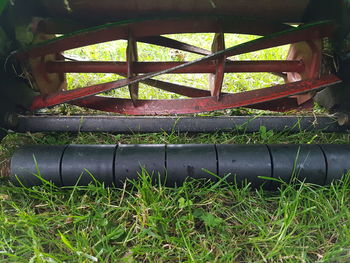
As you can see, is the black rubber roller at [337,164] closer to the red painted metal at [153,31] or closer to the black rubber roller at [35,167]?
the red painted metal at [153,31]

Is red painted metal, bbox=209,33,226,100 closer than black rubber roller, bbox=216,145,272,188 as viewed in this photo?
No

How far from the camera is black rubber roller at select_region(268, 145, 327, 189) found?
1301 mm

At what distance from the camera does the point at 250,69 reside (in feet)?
5.27

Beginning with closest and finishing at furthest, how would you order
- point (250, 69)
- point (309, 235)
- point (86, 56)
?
point (309, 235), point (250, 69), point (86, 56)

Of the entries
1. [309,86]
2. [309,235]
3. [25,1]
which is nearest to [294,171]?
[309,235]

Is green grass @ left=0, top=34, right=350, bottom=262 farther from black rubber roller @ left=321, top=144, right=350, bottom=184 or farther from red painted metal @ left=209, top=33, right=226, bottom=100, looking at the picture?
red painted metal @ left=209, top=33, right=226, bottom=100

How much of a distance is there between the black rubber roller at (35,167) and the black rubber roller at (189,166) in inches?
21.2

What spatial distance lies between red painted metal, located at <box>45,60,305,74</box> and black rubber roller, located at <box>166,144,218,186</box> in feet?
1.73

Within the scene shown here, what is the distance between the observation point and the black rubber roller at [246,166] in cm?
130

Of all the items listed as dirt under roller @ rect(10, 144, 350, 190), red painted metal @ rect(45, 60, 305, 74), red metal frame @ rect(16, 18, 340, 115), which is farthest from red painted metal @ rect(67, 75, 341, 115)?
dirt under roller @ rect(10, 144, 350, 190)

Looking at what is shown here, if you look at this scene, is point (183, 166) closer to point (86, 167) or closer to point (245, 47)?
point (86, 167)

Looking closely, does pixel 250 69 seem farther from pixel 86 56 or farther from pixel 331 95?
pixel 86 56

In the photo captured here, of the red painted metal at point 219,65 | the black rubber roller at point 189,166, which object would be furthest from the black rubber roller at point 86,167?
the red painted metal at point 219,65

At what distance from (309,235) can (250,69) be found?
0.93m
